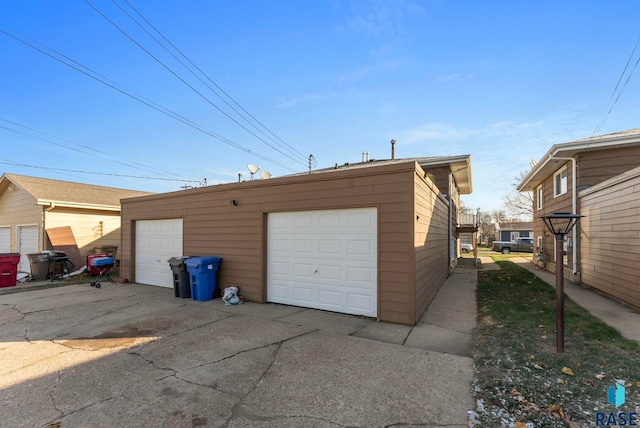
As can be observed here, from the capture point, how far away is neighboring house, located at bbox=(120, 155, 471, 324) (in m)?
5.40

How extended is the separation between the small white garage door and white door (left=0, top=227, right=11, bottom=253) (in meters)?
16.3

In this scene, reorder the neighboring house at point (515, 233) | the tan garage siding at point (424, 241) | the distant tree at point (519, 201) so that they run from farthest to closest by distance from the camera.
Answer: the distant tree at point (519, 201) < the neighboring house at point (515, 233) < the tan garage siding at point (424, 241)

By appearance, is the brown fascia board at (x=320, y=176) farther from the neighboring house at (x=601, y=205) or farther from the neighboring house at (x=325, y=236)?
the neighboring house at (x=601, y=205)

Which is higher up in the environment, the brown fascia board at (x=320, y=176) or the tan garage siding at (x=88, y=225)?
the brown fascia board at (x=320, y=176)

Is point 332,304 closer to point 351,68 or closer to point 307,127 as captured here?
point 351,68

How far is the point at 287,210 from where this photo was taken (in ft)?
22.0

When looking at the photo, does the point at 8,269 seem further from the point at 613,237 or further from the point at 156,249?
the point at 613,237

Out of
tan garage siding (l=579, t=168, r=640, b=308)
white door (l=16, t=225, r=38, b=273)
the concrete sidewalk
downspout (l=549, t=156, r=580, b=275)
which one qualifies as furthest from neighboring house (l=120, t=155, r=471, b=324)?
white door (l=16, t=225, r=38, b=273)

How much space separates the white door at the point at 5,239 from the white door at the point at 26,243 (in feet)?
3.54

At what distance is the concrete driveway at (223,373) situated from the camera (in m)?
2.66

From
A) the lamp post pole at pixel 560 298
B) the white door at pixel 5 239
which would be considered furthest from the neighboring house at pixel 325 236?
the white door at pixel 5 239

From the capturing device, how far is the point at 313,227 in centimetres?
642

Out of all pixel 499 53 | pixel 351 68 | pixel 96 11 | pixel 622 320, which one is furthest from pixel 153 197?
pixel 622 320

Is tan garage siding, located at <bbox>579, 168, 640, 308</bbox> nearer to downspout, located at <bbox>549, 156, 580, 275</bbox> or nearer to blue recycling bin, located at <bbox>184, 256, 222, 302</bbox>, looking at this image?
downspout, located at <bbox>549, 156, 580, 275</bbox>
